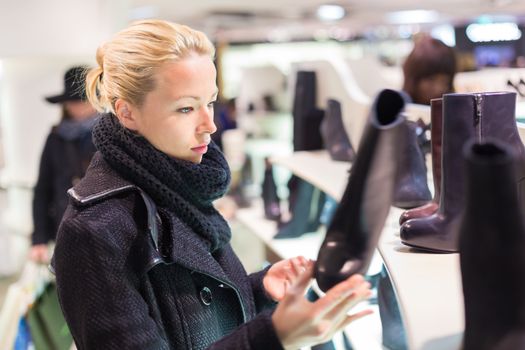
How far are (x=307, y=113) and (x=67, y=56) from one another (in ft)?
6.21

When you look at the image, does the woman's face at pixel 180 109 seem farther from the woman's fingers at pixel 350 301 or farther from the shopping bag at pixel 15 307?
the shopping bag at pixel 15 307

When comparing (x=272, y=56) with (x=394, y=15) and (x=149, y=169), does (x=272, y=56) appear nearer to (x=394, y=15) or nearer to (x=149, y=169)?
(x=394, y=15)

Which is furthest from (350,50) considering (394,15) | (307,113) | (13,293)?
(13,293)

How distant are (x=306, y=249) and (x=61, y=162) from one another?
1.22 meters

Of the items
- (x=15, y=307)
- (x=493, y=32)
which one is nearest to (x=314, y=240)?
(x=15, y=307)

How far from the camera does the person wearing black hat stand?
9.02ft

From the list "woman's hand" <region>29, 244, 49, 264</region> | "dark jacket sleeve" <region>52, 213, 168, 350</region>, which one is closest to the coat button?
"dark jacket sleeve" <region>52, 213, 168, 350</region>

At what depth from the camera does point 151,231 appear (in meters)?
0.96

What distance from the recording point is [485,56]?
32.0ft

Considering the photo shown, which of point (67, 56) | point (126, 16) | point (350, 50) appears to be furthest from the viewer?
point (350, 50)

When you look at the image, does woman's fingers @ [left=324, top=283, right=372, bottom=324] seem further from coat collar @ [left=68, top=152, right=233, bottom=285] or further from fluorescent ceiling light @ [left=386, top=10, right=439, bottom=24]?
fluorescent ceiling light @ [left=386, top=10, right=439, bottom=24]

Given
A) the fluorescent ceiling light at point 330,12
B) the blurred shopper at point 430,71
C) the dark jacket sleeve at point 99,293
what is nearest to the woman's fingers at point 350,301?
the dark jacket sleeve at point 99,293

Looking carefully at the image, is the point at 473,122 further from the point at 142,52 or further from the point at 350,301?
the point at 142,52

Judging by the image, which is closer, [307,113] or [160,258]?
[160,258]
